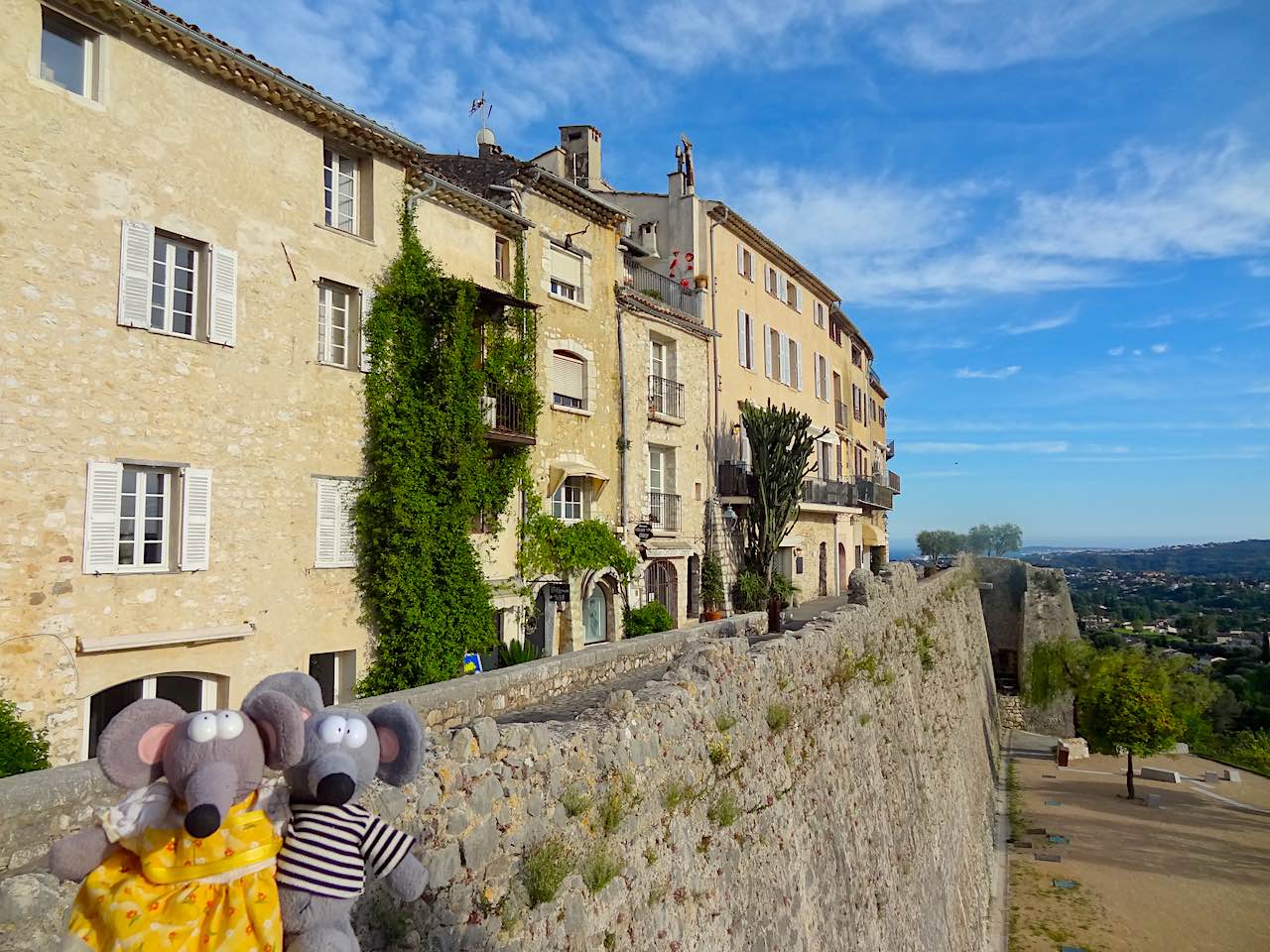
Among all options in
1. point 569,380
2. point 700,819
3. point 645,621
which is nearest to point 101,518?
point 700,819

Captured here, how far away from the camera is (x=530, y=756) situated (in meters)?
4.94

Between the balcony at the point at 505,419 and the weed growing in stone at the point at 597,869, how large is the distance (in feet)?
40.0

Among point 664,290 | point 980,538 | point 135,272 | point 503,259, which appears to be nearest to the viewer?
point 135,272

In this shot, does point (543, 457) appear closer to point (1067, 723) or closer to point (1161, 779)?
point (1161, 779)

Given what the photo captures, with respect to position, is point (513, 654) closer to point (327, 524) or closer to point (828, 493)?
point (327, 524)

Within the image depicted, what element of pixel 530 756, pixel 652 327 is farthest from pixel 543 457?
pixel 530 756

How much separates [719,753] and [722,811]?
1.60 ft

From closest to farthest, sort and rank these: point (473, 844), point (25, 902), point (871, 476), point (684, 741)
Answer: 1. point (25, 902)
2. point (473, 844)
3. point (684, 741)
4. point (871, 476)

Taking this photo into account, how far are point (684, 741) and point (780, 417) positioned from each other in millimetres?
20186

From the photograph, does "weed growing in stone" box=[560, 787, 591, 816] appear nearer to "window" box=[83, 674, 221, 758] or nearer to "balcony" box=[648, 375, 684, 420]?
"window" box=[83, 674, 221, 758]

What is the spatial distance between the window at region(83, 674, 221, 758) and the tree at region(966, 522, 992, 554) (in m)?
144

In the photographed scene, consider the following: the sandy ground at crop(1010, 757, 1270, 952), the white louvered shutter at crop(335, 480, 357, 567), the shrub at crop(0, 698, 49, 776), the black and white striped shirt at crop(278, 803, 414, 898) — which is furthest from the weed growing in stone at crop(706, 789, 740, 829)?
the sandy ground at crop(1010, 757, 1270, 952)

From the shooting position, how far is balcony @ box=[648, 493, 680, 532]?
2288 centimetres

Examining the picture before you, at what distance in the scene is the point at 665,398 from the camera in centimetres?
2334
